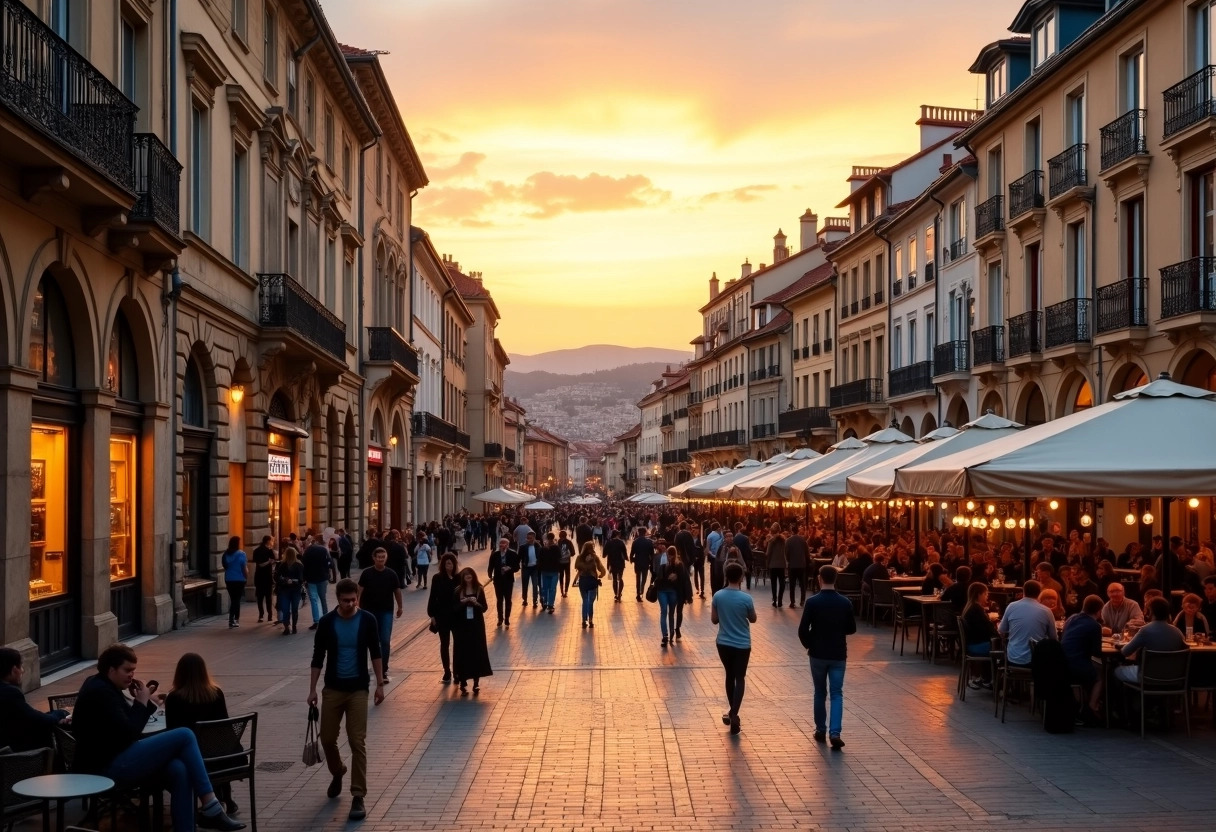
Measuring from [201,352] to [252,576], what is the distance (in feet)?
18.4

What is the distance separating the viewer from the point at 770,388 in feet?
245

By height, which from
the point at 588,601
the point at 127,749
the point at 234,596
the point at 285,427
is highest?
the point at 285,427

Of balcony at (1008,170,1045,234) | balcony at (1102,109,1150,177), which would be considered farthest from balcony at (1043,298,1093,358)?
balcony at (1102,109,1150,177)

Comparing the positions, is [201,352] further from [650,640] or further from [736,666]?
[736,666]

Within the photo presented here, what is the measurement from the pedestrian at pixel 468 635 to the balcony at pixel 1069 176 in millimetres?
19747

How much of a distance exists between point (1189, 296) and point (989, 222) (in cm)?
1233

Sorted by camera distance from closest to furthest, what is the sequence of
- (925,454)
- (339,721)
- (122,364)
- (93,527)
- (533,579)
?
1. (339,721)
2. (93,527)
3. (122,364)
4. (925,454)
5. (533,579)

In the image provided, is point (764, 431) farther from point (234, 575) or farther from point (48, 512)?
point (48, 512)

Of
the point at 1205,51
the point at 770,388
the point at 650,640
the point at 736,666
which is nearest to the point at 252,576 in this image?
the point at 650,640

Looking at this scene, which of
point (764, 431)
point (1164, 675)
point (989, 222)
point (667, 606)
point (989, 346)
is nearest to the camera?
point (1164, 675)

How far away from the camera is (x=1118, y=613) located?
14266mm

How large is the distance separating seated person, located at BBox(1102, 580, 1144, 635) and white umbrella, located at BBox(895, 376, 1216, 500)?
5.08ft

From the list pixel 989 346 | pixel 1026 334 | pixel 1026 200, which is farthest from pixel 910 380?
pixel 1026 200

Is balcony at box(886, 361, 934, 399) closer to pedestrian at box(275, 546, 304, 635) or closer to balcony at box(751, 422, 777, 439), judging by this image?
balcony at box(751, 422, 777, 439)
